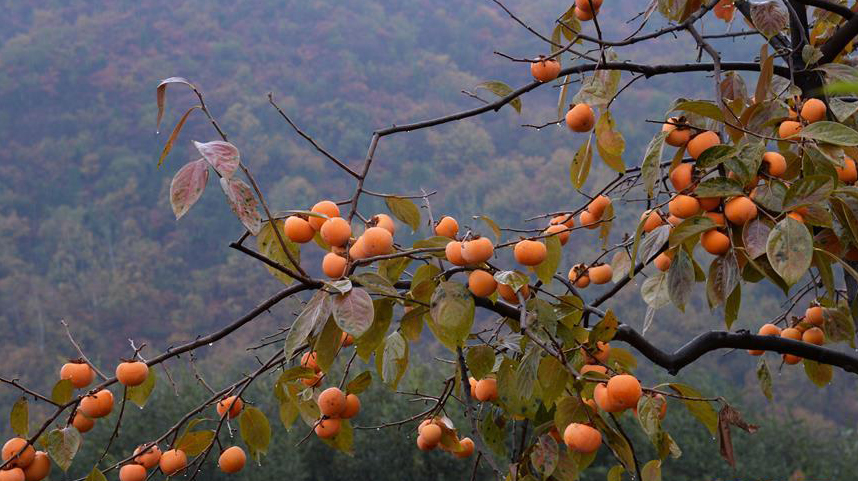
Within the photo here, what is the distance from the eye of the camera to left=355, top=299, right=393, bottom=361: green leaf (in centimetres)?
86

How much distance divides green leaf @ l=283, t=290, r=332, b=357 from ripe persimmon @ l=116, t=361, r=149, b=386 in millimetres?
283

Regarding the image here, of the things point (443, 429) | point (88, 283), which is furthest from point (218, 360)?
point (443, 429)

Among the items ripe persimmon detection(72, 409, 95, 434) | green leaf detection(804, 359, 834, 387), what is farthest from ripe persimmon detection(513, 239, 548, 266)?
green leaf detection(804, 359, 834, 387)

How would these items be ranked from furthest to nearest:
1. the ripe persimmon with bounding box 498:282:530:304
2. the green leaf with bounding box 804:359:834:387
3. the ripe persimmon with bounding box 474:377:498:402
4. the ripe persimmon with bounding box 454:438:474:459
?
the green leaf with bounding box 804:359:834:387 → the ripe persimmon with bounding box 454:438:474:459 → the ripe persimmon with bounding box 474:377:498:402 → the ripe persimmon with bounding box 498:282:530:304

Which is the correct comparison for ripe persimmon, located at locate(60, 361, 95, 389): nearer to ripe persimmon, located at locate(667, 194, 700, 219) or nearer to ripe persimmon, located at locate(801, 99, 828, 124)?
ripe persimmon, located at locate(667, 194, 700, 219)

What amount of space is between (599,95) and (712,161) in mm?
329

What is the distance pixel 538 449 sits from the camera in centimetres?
93

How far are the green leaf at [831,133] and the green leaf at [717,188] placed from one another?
92 millimetres

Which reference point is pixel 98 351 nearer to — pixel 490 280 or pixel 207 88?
pixel 207 88

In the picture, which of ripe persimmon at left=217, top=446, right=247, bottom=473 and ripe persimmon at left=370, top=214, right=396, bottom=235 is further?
ripe persimmon at left=217, top=446, right=247, bottom=473

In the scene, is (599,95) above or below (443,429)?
above

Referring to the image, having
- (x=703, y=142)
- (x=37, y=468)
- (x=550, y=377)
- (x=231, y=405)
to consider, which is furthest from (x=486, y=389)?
(x=37, y=468)

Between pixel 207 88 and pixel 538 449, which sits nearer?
pixel 538 449

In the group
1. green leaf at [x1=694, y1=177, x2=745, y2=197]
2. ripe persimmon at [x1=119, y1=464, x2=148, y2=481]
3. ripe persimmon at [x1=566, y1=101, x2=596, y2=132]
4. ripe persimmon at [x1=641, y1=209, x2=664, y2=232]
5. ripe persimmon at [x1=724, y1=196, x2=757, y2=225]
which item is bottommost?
ripe persimmon at [x1=119, y1=464, x2=148, y2=481]
